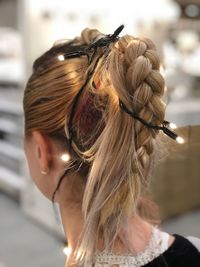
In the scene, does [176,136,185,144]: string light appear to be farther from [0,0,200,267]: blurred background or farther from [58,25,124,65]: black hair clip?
[0,0,200,267]: blurred background

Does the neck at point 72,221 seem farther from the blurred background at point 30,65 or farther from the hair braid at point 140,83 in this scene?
the blurred background at point 30,65

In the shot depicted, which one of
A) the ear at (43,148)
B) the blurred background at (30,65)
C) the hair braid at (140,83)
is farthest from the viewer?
the blurred background at (30,65)

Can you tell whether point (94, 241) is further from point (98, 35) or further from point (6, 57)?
point (6, 57)

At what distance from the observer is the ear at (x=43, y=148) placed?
792mm

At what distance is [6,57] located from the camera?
3594 millimetres

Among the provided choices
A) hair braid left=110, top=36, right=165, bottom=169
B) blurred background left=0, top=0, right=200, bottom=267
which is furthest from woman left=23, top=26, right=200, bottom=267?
blurred background left=0, top=0, right=200, bottom=267

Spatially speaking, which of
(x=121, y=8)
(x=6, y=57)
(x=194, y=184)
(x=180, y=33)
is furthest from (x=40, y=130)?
(x=180, y=33)

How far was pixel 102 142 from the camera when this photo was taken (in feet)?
2.30

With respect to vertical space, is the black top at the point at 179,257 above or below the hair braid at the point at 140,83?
below

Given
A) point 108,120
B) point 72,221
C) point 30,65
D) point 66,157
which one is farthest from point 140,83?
point 30,65

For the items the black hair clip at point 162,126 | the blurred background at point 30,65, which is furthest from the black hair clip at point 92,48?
the blurred background at point 30,65

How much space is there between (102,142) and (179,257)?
0.89ft

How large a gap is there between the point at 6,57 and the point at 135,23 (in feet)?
4.28

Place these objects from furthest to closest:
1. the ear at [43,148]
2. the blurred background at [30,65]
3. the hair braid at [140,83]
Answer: the blurred background at [30,65] → the ear at [43,148] → the hair braid at [140,83]
